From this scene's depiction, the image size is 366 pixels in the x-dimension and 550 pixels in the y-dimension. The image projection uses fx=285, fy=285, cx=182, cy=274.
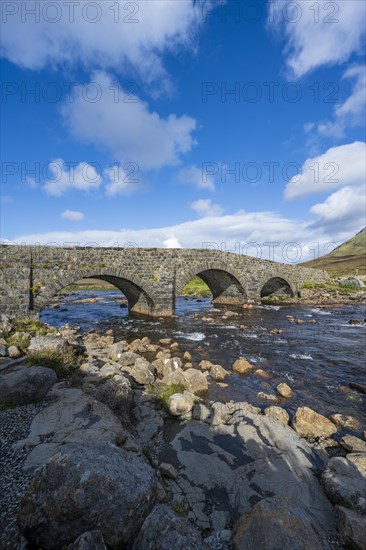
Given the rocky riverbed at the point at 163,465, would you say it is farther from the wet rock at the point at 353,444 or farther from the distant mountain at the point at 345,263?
the distant mountain at the point at 345,263

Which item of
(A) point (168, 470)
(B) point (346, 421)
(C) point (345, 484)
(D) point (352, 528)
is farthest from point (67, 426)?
(B) point (346, 421)

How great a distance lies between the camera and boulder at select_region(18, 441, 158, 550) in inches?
127

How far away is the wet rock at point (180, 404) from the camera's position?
24.0ft

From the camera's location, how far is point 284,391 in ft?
29.8

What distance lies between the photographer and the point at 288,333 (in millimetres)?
18094

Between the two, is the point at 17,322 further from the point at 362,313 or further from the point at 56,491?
the point at 362,313

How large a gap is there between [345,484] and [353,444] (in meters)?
1.87

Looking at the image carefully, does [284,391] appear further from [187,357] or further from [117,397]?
[117,397]

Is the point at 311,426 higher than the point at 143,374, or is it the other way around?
the point at 143,374

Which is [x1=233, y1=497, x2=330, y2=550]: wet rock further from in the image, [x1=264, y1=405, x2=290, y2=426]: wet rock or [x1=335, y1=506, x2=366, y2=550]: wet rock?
[x1=264, y1=405, x2=290, y2=426]: wet rock

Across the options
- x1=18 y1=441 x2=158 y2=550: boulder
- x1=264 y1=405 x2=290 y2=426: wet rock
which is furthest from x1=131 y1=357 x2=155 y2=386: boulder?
x1=18 y1=441 x2=158 y2=550: boulder

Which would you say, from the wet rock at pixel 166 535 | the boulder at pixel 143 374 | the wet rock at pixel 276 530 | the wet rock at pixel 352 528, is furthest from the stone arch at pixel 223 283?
the wet rock at pixel 166 535

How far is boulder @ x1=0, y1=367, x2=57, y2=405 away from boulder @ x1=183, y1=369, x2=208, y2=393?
4058mm

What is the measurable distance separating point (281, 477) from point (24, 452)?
4.50 m
